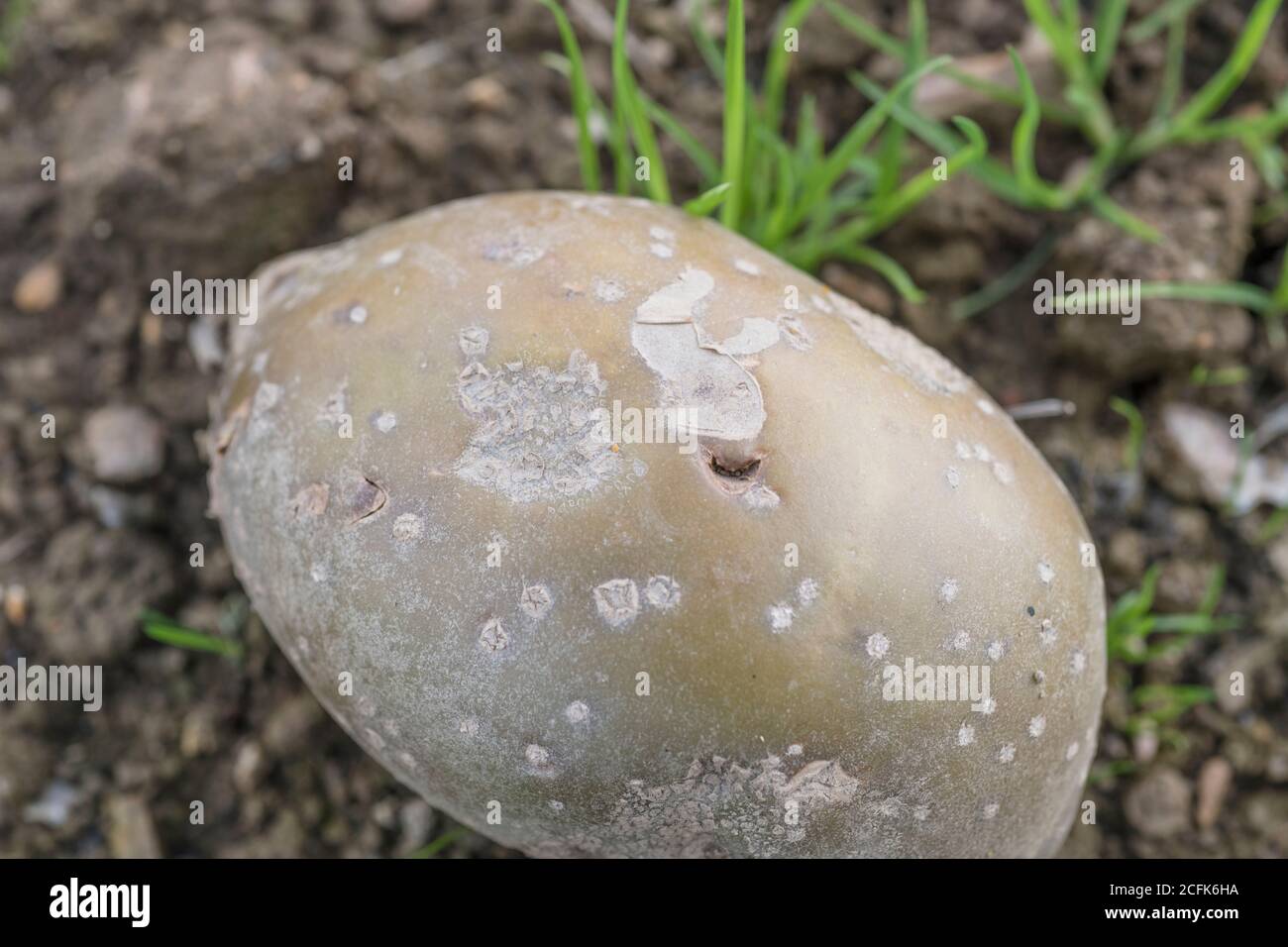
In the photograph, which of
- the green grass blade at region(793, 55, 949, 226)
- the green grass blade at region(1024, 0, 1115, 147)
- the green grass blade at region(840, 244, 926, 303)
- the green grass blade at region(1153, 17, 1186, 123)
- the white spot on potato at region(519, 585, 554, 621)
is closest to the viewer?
the white spot on potato at region(519, 585, 554, 621)

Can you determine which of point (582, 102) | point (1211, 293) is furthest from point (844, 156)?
point (1211, 293)

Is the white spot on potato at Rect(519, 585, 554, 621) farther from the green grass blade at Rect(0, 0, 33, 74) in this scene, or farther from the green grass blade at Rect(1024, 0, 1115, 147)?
the green grass blade at Rect(0, 0, 33, 74)

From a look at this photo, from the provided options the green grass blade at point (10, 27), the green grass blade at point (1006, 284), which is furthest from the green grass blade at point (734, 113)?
the green grass blade at point (10, 27)

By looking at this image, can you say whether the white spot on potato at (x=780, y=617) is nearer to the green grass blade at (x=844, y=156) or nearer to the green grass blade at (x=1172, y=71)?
the green grass blade at (x=844, y=156)

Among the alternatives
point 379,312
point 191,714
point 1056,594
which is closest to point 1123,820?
Answer: point 1056,594

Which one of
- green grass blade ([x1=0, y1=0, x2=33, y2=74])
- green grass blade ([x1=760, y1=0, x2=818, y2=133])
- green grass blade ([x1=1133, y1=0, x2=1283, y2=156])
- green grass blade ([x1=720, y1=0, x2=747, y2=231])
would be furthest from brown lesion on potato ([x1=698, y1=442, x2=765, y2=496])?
green grass blade ([x1=0, y1=0, x2=33, y2=74])

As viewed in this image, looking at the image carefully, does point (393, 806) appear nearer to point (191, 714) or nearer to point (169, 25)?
point (191, 714)

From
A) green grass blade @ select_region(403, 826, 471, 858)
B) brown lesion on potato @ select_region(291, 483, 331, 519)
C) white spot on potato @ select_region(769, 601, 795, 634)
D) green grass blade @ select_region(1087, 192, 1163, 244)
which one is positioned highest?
green grass blade @ select_region(1087, 192, 1163, 244)
